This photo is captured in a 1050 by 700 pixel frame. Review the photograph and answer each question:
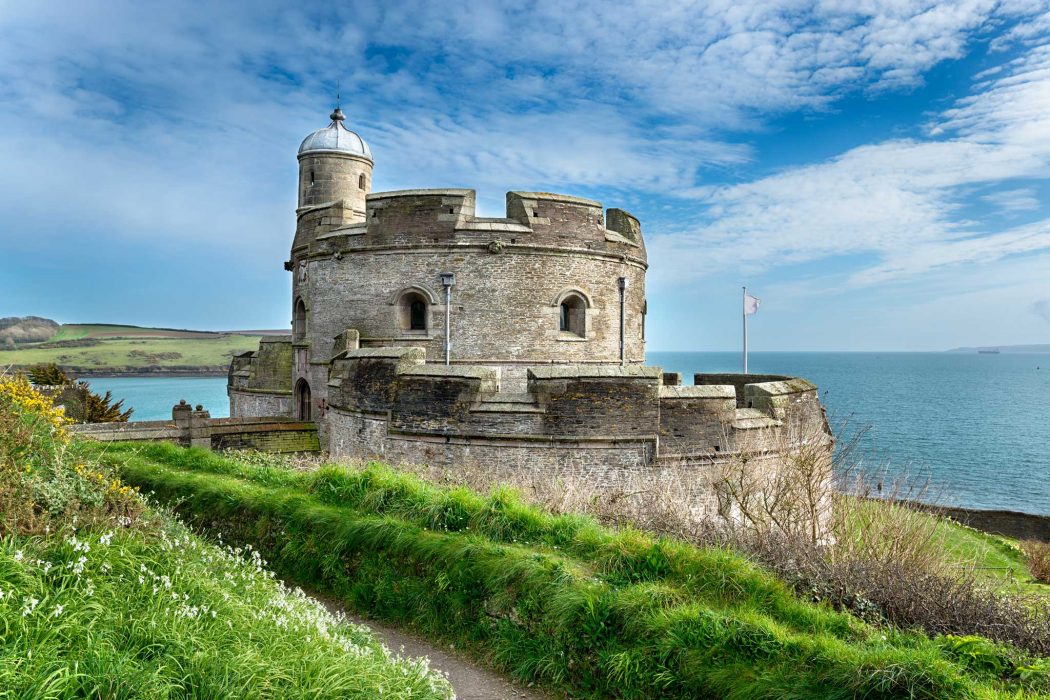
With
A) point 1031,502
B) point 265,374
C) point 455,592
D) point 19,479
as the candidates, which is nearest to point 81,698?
point 19,479

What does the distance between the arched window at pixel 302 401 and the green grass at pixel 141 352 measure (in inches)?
2617

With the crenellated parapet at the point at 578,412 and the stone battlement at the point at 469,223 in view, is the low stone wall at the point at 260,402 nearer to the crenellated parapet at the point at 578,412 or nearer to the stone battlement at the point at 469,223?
the stone battlement at the point at 469,223

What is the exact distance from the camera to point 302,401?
59.9 feet

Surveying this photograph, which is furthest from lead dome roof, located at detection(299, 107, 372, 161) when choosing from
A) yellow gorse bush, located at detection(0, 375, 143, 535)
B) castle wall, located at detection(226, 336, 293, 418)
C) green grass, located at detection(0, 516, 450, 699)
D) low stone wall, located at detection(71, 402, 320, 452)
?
green grass, located at detection(0, 516, 450, 699)

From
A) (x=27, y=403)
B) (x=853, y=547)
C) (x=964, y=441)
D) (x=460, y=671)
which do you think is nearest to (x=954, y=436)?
(x=964, y=441)

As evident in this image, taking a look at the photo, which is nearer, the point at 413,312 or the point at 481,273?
the point at 481,273

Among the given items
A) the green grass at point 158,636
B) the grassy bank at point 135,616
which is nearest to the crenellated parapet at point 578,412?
the grassy bank at point 135,616

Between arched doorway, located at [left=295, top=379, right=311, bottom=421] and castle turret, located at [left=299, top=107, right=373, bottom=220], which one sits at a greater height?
castle turret, located at [left=299, top=107, right=373, bottom=220]

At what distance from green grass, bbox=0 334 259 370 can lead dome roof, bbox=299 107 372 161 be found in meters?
65.6

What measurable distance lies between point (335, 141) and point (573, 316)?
9.35 meters

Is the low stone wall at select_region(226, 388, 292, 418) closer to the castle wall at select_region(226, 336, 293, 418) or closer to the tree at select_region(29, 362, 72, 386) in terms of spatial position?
the castle wall at select_region(226, 336, 293, 418)

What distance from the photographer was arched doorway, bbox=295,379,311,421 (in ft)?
59.3

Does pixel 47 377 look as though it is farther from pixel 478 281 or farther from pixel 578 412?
pixel 578 412

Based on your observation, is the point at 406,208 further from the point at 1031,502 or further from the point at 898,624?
the point at 1031,502
